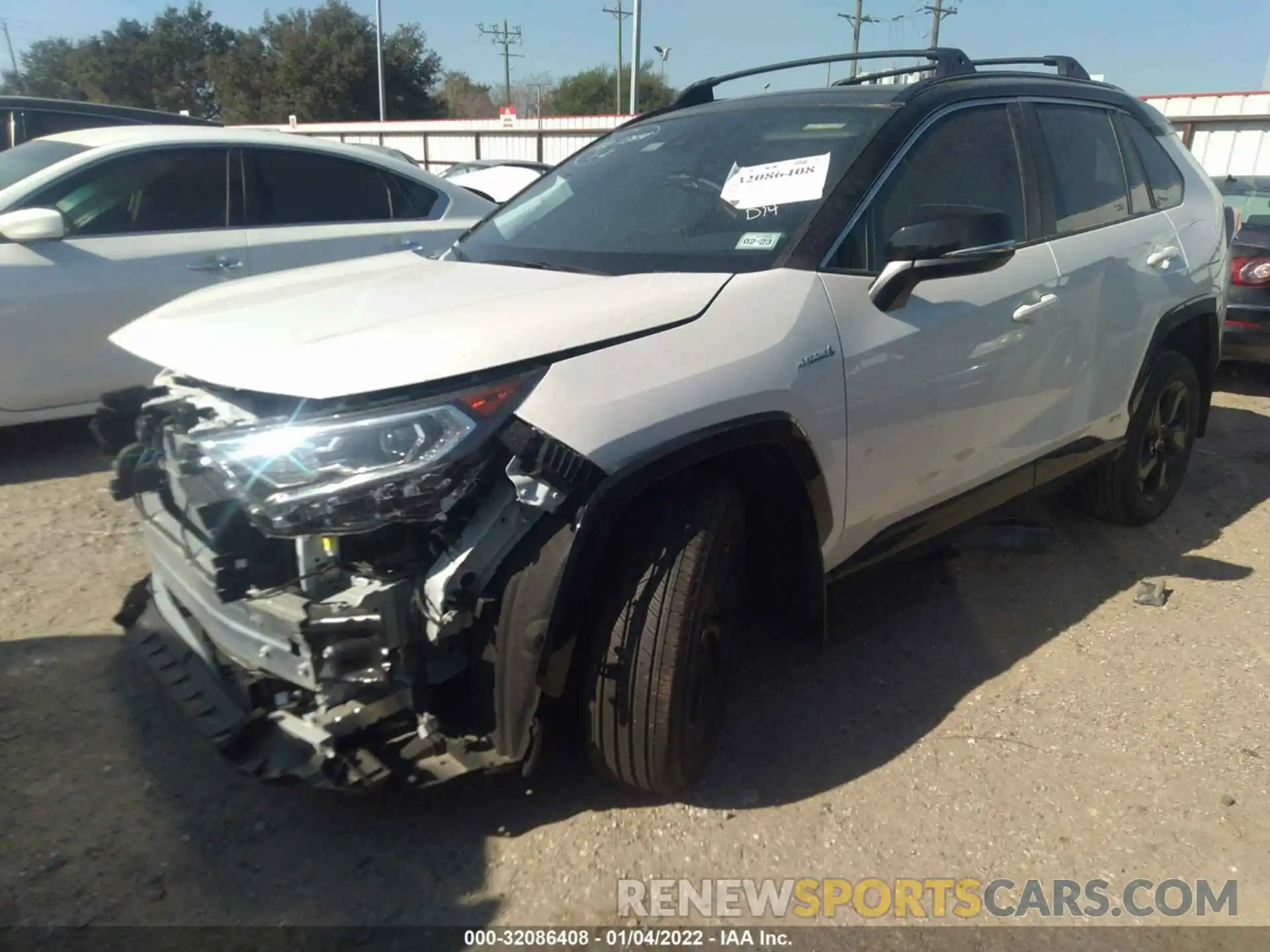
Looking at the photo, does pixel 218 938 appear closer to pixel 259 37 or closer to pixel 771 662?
pixel 771 662

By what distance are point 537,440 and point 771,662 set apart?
161 centimetres

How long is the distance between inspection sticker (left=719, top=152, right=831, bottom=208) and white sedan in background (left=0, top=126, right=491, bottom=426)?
273 cm

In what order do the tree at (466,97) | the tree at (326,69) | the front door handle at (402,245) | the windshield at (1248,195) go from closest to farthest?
1. the front door handle at (402,245)
2. the windshield at (1248,195)
3. the tree at (326,69)
4. the tree at (466,97)

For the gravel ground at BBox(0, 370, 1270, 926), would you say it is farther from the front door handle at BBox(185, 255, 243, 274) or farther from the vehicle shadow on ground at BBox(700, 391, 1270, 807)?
the front door handle at BBox(185, 255, 243, 274)

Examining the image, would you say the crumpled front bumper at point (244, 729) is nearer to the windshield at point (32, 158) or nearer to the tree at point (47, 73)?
the windshield at point (32, 158)

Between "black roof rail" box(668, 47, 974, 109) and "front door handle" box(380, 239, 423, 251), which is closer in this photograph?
"black roof rail" box(668, 47, 974, 109)

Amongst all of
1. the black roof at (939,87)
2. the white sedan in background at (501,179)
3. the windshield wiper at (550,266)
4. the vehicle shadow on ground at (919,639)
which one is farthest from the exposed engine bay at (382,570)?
the white sedan in background at (501,179)

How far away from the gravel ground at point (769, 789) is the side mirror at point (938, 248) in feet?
3.02

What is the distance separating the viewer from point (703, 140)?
132 inches

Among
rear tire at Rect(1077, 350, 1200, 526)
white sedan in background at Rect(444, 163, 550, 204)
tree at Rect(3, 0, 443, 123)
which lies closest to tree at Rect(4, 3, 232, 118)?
tree at Rect(3, 0, 443, 123)

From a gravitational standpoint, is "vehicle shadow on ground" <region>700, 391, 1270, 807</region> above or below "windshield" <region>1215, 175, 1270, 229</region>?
below

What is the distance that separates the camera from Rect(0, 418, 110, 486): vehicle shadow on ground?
4.95 meters

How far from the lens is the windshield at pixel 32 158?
5191 mm

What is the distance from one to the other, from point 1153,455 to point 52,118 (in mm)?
7138
